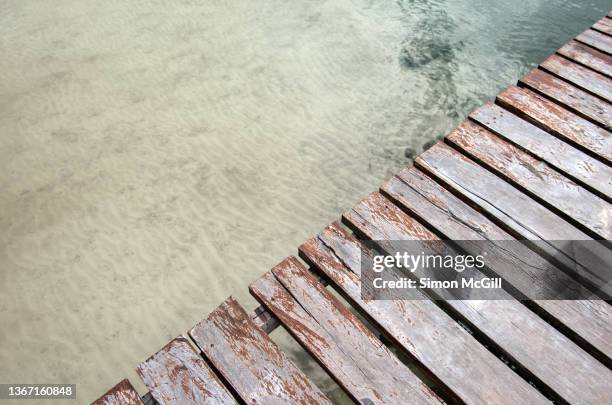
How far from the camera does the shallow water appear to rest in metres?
4.19

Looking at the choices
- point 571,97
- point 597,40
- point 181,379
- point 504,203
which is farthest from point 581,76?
point 181,379

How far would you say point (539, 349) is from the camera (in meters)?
2.34

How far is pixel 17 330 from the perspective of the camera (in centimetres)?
399

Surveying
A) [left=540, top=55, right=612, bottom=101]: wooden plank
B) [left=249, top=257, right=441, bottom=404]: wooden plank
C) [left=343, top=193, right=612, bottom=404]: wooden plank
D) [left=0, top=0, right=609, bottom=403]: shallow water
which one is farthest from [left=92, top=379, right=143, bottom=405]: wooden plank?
[left=540, top=55, right=612, bottom=101]: wooden plank

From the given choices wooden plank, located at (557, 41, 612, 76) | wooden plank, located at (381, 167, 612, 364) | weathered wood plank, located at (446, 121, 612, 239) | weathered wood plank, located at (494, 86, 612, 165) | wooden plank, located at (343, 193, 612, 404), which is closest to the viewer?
wooden plank, located at (343, 193, 612, 404)

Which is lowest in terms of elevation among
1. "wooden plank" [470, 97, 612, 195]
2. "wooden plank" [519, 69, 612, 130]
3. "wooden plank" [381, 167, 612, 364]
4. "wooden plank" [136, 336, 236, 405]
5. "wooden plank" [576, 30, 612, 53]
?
"wooden plank" [136, 336, 236, 405]

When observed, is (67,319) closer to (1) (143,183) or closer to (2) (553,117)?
(1) (143,183)

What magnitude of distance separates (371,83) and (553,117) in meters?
3.36

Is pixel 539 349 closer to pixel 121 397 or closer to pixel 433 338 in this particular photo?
pixel 433 338

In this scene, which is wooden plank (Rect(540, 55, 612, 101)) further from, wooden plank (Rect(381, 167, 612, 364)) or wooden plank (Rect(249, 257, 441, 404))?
wooden plank (Rect(249, 257, 441, 404))

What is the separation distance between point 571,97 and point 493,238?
72.5 inches

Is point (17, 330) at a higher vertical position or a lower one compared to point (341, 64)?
lower

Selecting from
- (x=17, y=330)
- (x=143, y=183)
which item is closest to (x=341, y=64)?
(x=143, y=183)

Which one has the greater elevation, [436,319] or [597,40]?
[597,40]
